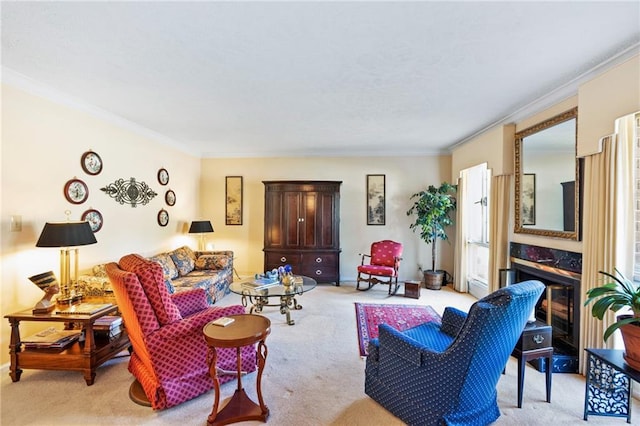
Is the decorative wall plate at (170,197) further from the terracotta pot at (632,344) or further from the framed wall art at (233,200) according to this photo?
the terracotta pot at (632,344)

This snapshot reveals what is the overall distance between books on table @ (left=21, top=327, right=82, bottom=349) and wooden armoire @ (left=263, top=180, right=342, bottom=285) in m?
3.44

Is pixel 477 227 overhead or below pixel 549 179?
below

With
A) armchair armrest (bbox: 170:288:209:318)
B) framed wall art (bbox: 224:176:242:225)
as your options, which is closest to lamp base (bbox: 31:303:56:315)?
armchair armrest (bbox: 170:288:209:318)

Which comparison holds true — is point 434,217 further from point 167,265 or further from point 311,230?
point 167,265

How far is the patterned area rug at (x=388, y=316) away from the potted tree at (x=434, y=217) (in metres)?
1.21

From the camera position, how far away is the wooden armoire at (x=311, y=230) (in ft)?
18.9

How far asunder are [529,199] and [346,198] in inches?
134

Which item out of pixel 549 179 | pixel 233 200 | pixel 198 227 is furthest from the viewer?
pixel 233 200

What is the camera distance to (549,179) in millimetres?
3281

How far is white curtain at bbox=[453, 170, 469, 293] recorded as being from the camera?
5387 millimetres

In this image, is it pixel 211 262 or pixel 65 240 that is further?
pixel 211 262

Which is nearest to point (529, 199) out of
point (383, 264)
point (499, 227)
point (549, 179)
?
point (549, 179)

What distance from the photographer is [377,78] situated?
2.84 meters

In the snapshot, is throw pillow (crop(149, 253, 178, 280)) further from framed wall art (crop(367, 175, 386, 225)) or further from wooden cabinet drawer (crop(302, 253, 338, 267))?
framed wall art (crop(367, 175, 386, 225))
